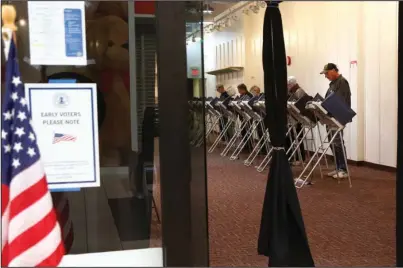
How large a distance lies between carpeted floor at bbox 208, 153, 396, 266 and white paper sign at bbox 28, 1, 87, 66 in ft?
6.72

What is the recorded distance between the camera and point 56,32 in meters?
1.97

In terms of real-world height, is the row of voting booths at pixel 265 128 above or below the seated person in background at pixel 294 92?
below

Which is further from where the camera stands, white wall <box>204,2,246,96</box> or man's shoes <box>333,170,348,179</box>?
white wall <box>204,2,246,96</box>

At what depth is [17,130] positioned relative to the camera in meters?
1.77

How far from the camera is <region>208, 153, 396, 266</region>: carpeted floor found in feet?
11.7

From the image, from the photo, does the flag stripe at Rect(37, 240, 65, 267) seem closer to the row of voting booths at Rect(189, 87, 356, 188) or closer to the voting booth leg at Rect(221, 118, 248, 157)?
the row of voting booths at Rect(189, 87, 356, 188)

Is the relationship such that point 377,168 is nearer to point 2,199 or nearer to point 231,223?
point 231,223

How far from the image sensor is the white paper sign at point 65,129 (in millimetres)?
2004

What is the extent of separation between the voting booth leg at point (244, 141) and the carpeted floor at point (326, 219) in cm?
173

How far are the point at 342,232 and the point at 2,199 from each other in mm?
3111

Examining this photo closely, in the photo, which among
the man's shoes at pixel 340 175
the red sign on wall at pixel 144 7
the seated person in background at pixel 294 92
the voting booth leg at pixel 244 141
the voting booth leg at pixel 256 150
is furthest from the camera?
the voting booth leg at pixel 244 141

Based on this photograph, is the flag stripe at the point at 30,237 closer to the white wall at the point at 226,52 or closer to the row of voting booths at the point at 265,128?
the row of voting booths at the point at 265,128

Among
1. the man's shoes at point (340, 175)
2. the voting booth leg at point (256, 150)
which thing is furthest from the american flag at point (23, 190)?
the voting booth leg at point (256, 150)

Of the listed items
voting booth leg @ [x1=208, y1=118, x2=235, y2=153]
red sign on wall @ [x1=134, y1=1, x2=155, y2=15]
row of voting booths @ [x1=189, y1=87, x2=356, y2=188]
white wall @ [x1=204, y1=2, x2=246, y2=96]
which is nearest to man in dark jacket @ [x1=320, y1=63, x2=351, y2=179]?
row of voting booths @ [x1=189, y1=87, x2=356, y2=188]
